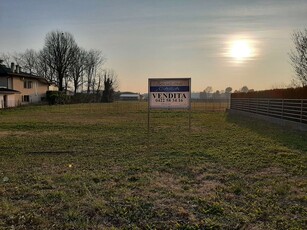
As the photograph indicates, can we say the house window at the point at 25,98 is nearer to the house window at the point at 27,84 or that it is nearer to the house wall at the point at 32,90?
the house wall at the point at 32,90

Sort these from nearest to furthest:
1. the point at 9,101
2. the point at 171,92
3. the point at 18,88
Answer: the point at 171,92 → the point at 9,101 → the point at 18,88

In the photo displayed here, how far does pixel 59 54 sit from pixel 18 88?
17856mm

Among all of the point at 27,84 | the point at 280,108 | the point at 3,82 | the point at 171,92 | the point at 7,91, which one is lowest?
the point at 280,108

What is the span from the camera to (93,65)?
68.4m

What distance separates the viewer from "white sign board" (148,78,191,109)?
34.5 feet

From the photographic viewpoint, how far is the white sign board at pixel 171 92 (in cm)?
1051

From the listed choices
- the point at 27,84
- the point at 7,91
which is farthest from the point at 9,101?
the point at 27,84

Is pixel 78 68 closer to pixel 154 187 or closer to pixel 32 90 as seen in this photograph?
pixel 32 90

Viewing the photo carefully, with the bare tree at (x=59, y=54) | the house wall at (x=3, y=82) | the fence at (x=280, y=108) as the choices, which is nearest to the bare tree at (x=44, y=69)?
the bare tree at (x=59, y=54)

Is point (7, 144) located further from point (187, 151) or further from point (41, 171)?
point (187, 151)

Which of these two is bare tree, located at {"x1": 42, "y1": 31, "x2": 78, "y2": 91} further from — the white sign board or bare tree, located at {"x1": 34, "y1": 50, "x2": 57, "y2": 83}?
the white sign board

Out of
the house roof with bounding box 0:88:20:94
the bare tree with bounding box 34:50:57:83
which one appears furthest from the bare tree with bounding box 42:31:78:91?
the house roof with bounding box 0:88:20:94

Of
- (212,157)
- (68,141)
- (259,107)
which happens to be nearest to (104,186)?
(212,157)

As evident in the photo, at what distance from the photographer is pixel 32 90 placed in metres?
44.8
